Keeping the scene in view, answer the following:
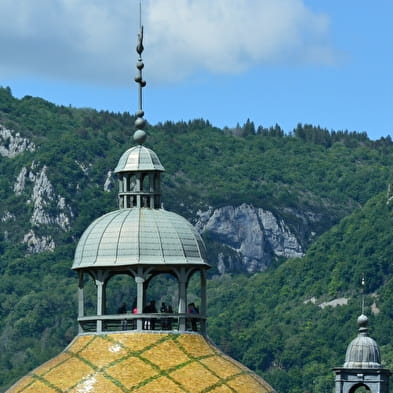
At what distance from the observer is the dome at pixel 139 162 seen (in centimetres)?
4622

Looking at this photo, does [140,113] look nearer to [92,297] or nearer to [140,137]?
[140,137]

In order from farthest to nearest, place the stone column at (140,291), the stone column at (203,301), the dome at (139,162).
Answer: the dome at (139,162) → the stone column at (203,301) → the stone column at (140,291)

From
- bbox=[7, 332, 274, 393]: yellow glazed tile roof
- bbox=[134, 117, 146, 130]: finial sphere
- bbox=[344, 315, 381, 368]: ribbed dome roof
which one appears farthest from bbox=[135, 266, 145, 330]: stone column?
bbox=[344, 315, 381, 368]: ribbed dome roof

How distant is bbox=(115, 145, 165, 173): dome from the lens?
152ft

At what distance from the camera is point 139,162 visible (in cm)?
4638

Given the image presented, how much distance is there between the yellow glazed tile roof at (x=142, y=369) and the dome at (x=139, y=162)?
10.7ft

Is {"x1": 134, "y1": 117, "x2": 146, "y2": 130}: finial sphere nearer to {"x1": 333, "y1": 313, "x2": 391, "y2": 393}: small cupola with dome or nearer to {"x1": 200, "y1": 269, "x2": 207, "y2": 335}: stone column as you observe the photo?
{"x1": 200, "y1": 269, "x2": 207, "y2": 335}: stone column

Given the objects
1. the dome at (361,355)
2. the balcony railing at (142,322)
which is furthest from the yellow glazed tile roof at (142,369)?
the dome at (361,355)

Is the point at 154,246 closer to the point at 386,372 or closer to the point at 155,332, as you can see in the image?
the point at 155,332

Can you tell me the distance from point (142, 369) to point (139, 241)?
2650 mm

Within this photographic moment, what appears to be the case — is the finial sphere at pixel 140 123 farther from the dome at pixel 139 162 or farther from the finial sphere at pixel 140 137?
the dome at pixel 139 162

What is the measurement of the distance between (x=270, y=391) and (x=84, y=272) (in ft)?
13.7

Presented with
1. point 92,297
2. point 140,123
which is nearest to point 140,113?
point 140,123

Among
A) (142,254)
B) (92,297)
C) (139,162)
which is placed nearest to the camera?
(142,254)
